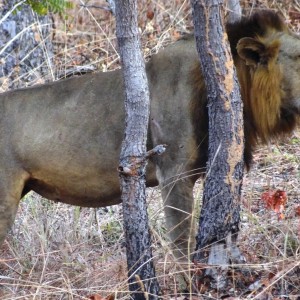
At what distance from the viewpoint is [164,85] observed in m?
5.14

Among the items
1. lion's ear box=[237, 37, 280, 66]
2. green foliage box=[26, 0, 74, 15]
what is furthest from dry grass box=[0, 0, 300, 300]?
green foliage box=[26, 0, 74, 15]

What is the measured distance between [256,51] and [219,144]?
0.89 meters

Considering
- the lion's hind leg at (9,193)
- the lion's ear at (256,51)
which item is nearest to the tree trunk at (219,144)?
the lion's ear at (256,51)

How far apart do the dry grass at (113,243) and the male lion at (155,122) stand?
35 cm

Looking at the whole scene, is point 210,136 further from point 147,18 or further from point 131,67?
point 147,18

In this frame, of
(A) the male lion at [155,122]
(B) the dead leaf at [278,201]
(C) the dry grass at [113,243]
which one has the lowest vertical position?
(C) the dry grass at [113,243]

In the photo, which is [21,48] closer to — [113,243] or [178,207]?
[113,243]

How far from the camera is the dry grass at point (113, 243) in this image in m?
4.55

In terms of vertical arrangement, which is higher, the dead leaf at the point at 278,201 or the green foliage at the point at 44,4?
the green foliage at the point at 44,4

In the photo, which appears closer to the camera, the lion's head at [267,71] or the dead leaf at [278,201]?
the lion's head at [267,71]

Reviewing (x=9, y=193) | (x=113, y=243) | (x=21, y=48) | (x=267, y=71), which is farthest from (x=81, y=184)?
(x=21, y=48)

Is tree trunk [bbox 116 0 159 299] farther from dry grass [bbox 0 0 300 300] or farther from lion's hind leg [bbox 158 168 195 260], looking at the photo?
lion's hind leg [bbox 158 168 195 260]

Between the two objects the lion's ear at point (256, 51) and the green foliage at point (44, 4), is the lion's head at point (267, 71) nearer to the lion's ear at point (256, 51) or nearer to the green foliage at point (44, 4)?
the lion's ear at point (256, 51)

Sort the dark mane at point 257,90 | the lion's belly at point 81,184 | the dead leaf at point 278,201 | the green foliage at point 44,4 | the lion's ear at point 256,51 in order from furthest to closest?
the green foliage at point 44,4 → the dead leaf at point 278,201 → the lion's belly at point 81,184 → the dark mane at point 257,90 → the lion's ear at point 256,51
